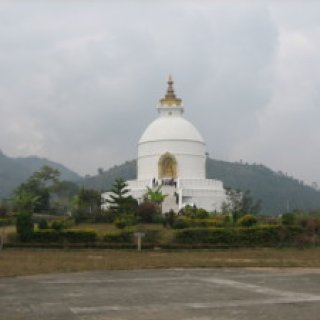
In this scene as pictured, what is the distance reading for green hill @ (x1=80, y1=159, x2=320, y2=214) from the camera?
120438 mm

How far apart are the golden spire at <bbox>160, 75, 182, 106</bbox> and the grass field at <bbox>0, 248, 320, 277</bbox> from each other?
29.8m

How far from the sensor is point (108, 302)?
40.9ft

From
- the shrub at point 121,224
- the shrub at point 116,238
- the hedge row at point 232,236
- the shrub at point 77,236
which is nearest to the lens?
the shrub at point 77,236

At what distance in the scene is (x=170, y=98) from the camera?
5931 centimetres

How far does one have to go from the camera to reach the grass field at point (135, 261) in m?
20.9

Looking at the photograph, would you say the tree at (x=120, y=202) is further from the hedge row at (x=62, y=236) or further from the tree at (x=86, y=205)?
the hedge row at (x=62, y=236)

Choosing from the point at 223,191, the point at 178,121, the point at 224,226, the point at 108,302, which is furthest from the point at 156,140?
the point at 108,302

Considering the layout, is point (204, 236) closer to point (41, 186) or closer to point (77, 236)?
point (77, 236)

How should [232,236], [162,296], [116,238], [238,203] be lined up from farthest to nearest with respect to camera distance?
[238,203] < [232,236] < [116,238] < [162,296]

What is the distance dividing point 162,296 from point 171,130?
1722 inches

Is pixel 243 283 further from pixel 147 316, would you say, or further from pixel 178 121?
pixel 178 121

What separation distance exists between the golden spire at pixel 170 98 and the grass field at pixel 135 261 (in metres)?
29.8


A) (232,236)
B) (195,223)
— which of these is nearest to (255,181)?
(195,223)

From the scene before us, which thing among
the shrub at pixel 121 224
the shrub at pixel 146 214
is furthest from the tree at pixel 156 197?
the shrub at pixel 121 224
